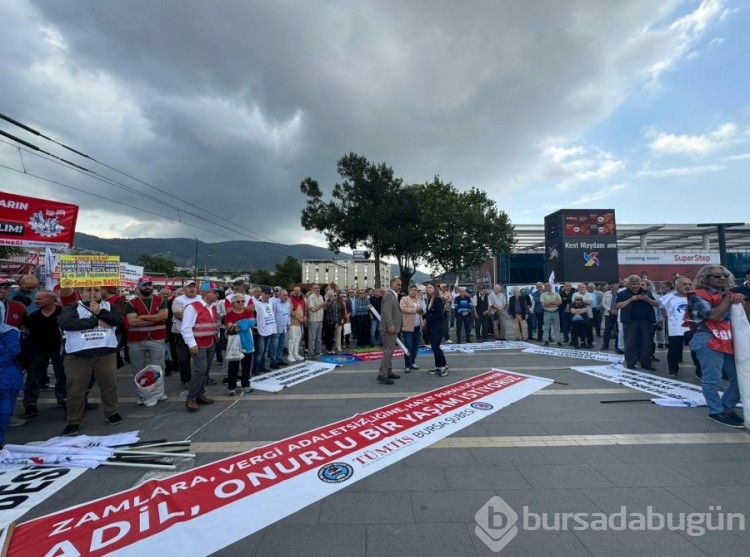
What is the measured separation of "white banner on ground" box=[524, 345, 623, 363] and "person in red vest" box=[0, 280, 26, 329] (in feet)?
33.5

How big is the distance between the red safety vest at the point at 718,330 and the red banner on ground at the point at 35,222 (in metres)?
11.3

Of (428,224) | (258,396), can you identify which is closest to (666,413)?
(258,396)

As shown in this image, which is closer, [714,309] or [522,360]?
[714,309]

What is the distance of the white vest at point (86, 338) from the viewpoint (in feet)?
14.3

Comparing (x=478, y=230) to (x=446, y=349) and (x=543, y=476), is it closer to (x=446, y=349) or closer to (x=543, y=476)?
(x=446, y=349)

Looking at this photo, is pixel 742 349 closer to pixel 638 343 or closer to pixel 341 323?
pixel 638 343

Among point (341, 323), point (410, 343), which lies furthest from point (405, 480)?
point (341, 323)

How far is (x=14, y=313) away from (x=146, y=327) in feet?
5.80

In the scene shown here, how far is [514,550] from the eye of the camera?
2.12 metres

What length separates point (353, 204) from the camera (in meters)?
25.5

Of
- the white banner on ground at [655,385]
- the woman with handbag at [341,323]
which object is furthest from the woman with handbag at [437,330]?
the woman with handbag at [341,323]

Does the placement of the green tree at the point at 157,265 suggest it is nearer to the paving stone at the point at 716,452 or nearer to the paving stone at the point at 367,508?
the paving stone at the point at 367,508

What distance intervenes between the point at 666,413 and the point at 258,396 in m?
5.68

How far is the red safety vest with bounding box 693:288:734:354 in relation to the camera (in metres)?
4.18
